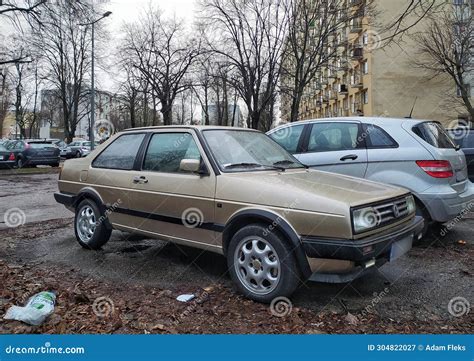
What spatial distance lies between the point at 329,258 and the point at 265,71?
67.6ft

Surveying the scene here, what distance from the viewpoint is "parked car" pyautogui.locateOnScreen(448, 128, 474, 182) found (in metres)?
8.52

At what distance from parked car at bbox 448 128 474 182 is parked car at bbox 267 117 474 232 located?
340cm

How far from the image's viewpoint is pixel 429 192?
490 centimetres

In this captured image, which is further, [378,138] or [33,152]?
[33,152]

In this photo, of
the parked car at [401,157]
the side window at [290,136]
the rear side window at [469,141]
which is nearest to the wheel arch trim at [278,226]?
the parked car at [401,157]

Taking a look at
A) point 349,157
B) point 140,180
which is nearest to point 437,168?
point 349,157

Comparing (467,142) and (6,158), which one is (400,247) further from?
(6,158)

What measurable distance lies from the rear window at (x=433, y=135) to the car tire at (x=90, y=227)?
4330 millimetres

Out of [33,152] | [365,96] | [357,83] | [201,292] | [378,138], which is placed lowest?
[201,292]

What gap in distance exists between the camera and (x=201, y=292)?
3.86 metres

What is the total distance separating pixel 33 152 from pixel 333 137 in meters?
19.5

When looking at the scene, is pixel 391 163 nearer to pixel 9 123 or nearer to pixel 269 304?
pixel 269 304

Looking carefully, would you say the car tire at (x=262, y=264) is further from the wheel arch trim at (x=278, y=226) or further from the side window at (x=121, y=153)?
the side window at (x=121, y=153)

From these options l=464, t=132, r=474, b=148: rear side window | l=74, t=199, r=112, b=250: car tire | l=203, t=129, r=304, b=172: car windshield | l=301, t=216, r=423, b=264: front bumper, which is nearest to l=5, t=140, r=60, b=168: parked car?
l=74, t=199, r=112, b=250: car tire
